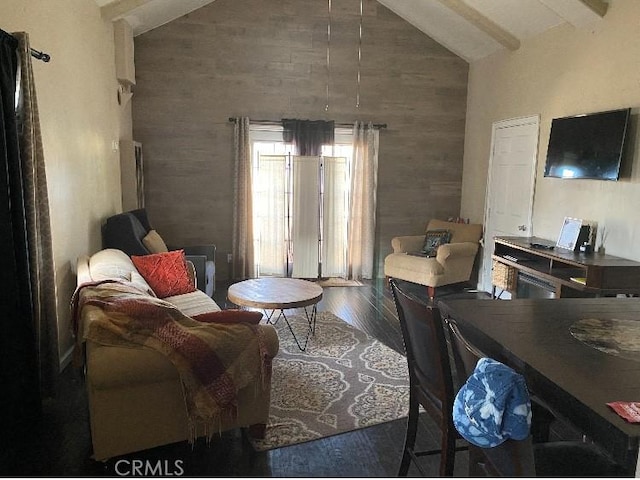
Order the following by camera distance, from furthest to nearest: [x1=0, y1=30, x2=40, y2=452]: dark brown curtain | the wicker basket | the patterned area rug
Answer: the wicker basket < the patterned area rug < [x1=0, y1=30, x2=40, y2=452]: dark brown curtain

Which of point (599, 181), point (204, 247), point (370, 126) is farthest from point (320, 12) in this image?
point (599, 181)

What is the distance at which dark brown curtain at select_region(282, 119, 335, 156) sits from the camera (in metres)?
5.94

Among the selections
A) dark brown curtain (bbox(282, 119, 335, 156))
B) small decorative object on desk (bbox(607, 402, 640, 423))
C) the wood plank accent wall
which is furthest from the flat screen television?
small decorative object on desk (bbox(607, 402, 640, 423))

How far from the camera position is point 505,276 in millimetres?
4770

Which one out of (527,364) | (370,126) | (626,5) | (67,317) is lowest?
(67,317)

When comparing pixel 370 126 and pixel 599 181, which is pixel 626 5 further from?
pixel 370 126

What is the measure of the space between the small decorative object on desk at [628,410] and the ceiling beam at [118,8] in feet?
15.5

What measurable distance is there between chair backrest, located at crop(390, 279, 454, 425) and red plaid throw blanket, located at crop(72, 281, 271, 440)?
702 millimetres

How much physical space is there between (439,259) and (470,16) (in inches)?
104

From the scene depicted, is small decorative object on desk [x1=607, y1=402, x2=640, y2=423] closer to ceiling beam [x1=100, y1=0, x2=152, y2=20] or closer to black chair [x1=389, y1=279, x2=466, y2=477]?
black chair [x1=389, y1=279, x2=466, y2=477]

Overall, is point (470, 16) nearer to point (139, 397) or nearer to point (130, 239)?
point (130, 239)

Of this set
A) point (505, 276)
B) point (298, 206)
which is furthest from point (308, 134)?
point (505, 276)

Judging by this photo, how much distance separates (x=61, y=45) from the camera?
11.1ft

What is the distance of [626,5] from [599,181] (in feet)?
4.56
